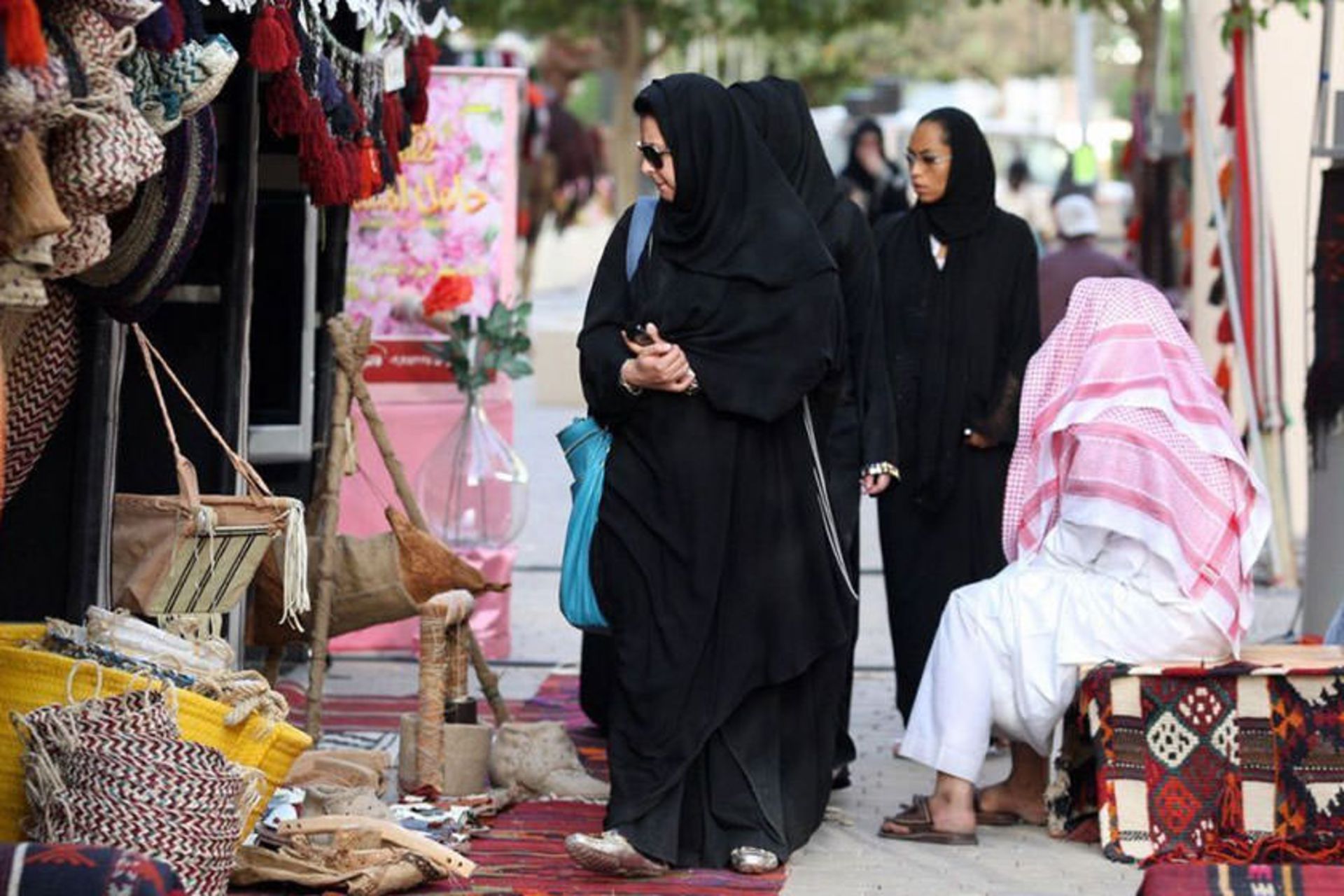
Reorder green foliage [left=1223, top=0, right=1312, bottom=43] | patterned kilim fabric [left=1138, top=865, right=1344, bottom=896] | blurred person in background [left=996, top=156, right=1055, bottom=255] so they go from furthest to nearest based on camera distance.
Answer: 1. blurred person in background [left=996, top=156, right=1055, bottom=255]
2. green foliage [left=1223, top=0, right=1312, bottom=43]
3. patterned kilim fabric [left=1138, top=865, right=1344, bottom=896]

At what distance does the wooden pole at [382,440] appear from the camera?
680 cm

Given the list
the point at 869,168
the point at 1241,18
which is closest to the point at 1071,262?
the point at 1241,18

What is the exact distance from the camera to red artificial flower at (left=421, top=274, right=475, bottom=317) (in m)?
8.57

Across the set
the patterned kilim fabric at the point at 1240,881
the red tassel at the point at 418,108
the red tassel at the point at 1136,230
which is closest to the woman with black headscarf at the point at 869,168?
the red tassel at the point at 1136,230

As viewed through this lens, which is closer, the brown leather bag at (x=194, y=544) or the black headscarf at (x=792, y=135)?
the brown leather bag at (x=194, y=544)

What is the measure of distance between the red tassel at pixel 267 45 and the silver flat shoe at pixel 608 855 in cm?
179

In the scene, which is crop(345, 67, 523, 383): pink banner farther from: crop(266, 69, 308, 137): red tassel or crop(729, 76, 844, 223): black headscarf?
crop(729, 76, 844, 223): black headscarf

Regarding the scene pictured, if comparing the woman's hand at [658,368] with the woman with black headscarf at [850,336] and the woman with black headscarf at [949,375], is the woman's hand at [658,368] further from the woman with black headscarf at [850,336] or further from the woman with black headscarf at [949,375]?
the woman with black headscarf at [949,375]

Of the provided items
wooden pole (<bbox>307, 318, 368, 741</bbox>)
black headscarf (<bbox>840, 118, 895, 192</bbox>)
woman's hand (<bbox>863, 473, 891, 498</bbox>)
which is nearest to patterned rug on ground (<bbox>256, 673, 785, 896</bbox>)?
wooden pole (<bbox>307, 318, 368, 741</bbox>)

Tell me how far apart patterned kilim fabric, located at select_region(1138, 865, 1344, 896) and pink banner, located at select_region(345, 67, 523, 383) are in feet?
14.1

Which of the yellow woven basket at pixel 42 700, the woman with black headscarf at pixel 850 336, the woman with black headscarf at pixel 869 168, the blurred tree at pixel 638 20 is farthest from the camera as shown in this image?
Answer: the blurred tree at pixel 638 20

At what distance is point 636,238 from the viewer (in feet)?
19.5

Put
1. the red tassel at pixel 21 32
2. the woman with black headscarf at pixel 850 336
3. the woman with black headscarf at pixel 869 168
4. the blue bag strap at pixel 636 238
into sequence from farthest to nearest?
the woman with black headscarf at pixel 869 168 → the woman with black headscarf at pixel 850 336 → the blue bag strap at pixel 636 238 → the red tassel at pixel 21 32

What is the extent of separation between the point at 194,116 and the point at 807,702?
6.34 ft
